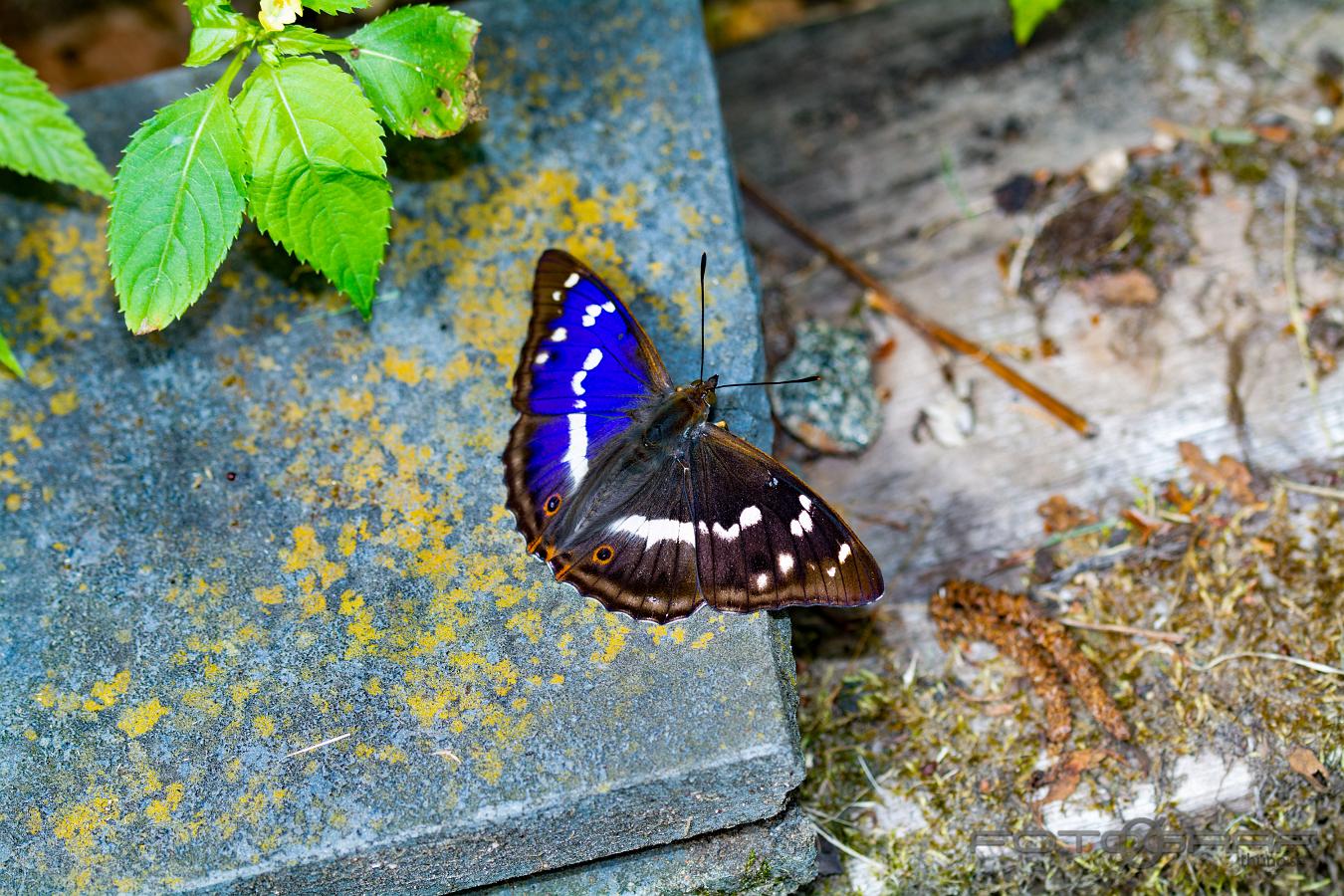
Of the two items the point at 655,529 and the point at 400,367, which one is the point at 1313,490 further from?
the point at 400,367

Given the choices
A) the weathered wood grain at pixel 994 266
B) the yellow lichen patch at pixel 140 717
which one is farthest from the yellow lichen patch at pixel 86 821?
the weathered wood grain at pixel 994 266

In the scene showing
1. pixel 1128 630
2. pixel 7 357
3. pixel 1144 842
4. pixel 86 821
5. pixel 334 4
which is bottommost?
pixel 1144 842

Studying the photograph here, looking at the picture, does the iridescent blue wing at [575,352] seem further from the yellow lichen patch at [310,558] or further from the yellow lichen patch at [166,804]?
the yellow lichen patch at [166,804]

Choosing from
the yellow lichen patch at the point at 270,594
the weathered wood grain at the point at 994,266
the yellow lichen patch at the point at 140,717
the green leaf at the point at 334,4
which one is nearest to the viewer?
the green leaf at the point at 334,4

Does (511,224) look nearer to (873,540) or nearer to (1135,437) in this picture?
(873,540)

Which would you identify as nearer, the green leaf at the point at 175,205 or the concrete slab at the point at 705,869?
the green leaf at the point at 175,205

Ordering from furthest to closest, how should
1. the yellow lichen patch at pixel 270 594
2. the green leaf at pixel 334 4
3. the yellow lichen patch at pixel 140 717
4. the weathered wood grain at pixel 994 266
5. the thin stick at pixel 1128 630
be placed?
the weathered wood grain at pixel 994 266, the thin stick at pixel 1128 630, the yellow lichen patch at pixel 270 594, the yellow lichen patch at pixel 140 717, the green leaf at pixel 334 4

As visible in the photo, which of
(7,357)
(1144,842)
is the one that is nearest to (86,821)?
(7,357)

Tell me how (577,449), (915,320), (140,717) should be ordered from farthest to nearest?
(915,320) < (577,449) < (140,717)
